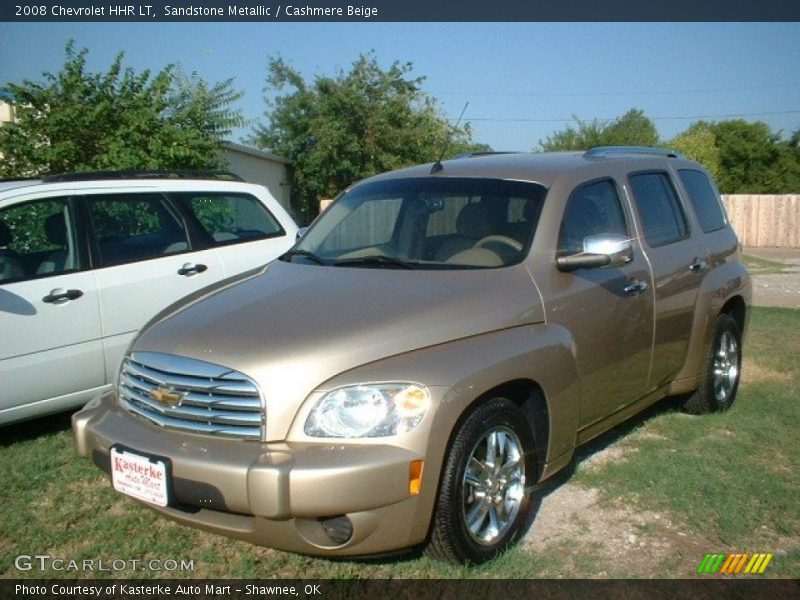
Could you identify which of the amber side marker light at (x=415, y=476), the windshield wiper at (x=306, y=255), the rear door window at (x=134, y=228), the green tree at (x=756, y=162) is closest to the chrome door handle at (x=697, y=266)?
the windshield wiper at (x=306, y=255)

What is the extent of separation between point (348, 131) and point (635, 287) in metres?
22.0

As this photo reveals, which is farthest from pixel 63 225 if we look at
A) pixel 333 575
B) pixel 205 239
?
pixel 333 575

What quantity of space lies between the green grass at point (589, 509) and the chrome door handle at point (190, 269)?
135 cm

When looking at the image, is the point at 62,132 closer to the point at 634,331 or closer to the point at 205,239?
the point at 205,239

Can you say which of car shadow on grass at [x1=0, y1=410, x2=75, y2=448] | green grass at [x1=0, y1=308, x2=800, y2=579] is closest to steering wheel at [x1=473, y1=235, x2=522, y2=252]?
green grass at [x1=0, y1=308, x2=800, y2=579]

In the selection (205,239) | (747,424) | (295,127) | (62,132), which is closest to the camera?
(747,424)

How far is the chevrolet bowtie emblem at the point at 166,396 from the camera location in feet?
10.7

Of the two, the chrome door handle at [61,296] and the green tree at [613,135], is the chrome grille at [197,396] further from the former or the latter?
the green tree at [613,135]

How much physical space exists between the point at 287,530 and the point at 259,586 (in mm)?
463

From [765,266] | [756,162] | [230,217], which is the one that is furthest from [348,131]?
[756,162]

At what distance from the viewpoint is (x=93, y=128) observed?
12023mm

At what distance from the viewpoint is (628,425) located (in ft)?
17.8

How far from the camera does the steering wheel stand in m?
A: 4.02

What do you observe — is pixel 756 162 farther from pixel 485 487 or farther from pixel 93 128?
pixel 485 487
